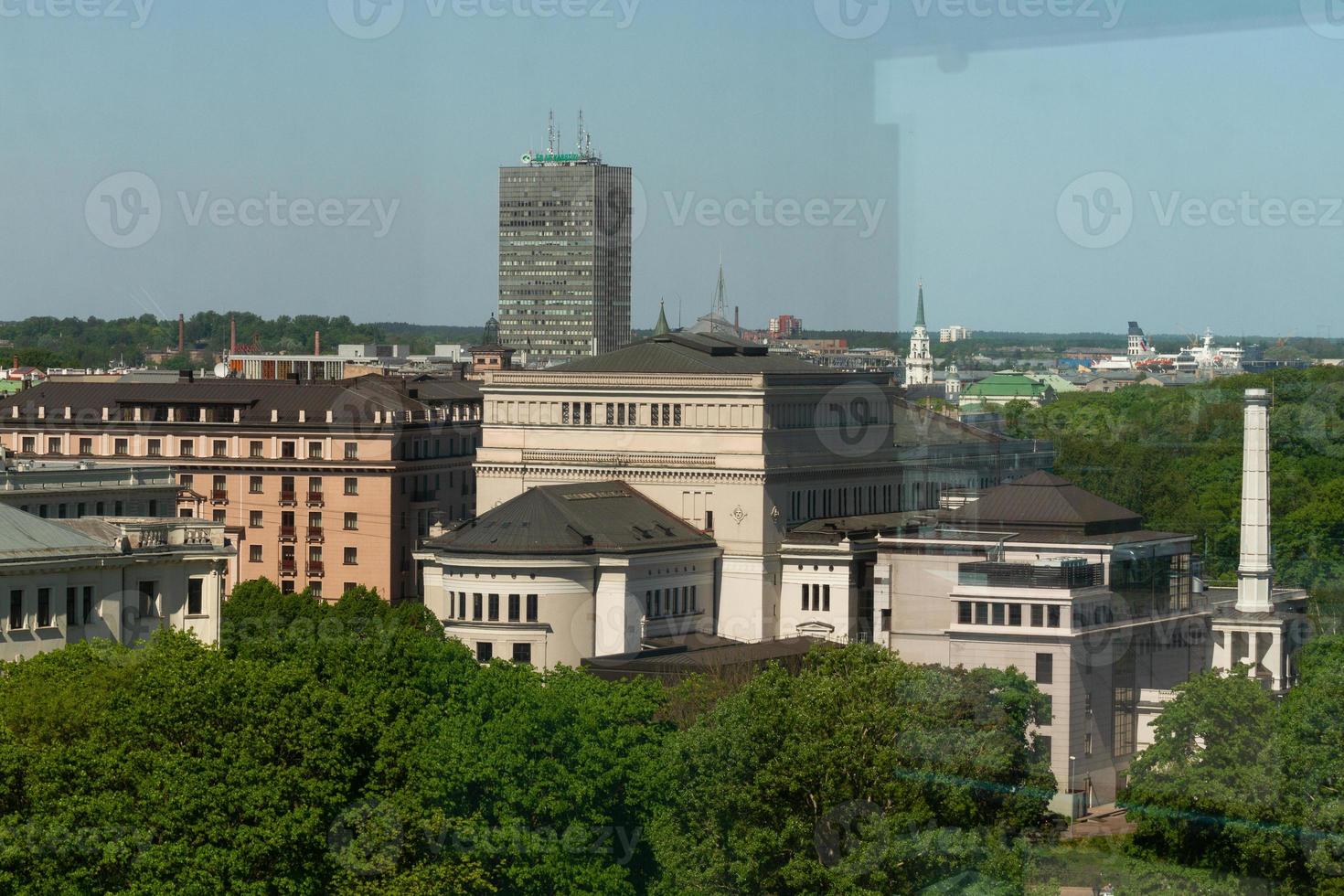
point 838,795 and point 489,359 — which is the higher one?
point 489,359

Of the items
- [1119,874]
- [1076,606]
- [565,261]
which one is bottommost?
[1119,874]

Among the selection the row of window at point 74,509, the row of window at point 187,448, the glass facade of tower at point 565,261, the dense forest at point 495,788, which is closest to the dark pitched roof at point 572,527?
the row of window at point 74,509

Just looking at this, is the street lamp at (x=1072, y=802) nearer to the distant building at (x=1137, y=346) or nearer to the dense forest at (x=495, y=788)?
the dense forest at (x=495, y=788)

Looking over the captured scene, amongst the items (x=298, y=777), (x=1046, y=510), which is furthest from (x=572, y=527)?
(x=298, y=777)

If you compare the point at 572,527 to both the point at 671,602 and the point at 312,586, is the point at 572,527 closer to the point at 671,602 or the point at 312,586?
the point at 671,602

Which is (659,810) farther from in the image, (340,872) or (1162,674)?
→ (1162,674)

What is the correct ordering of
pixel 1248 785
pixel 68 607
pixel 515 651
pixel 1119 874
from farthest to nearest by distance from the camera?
pixel 515 651, pixel 68 607, pixel 1119 874, pixel 1248 785

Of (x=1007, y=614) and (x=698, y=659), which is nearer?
(x=1007, y=614)
